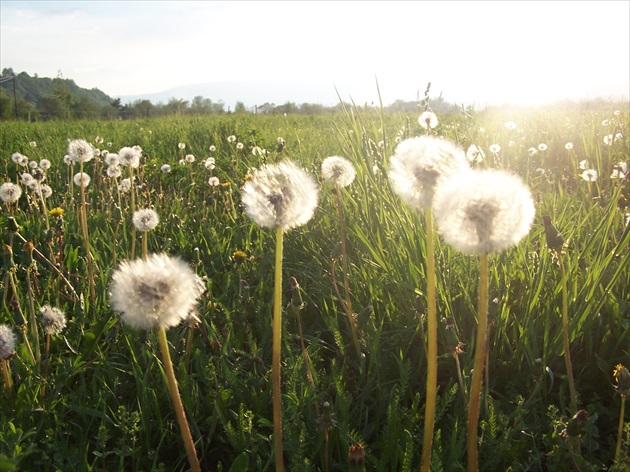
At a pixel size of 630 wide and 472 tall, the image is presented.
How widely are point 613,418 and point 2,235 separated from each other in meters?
3.25

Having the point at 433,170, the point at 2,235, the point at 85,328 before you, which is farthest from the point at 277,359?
the point at 2,235

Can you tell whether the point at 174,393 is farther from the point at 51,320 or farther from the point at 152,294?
the point at 51,320

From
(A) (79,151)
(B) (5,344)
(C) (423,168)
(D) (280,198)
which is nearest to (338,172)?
(D) (280,198)

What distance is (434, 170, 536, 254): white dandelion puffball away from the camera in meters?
0.93

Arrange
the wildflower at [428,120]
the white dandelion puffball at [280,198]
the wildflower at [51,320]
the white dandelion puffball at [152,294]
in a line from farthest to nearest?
1. the wildflower at [428,120]
2. the wildflower at [51,320]
3. the white dandelion puffball at [280,198]
4. the white dandelion puffball at [152,294]

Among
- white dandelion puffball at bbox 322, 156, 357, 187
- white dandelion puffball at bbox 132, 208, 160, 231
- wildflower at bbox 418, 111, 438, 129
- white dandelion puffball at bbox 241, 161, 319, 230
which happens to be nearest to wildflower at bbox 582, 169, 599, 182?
wildflower at bbox 418, 111, 438, 129

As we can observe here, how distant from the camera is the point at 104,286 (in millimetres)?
2467

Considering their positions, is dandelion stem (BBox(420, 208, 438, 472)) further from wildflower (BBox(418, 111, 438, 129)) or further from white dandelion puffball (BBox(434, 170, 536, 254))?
wildflower (BBox(418, 111, 438, 129))

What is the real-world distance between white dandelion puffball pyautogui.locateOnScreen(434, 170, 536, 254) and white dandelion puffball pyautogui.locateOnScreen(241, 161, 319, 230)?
312 millimetres

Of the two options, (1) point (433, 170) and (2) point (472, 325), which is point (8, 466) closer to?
(1) point (433, 170)

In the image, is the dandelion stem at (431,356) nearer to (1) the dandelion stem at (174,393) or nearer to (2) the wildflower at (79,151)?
(1) the dandelion stem at (174,393)

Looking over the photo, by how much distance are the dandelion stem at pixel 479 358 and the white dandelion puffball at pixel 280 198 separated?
1.25 feet

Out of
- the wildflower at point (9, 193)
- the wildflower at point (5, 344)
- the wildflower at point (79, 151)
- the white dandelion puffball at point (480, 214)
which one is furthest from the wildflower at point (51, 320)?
the wildflower at point (9, 193)

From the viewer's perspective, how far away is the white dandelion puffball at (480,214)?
931mm
